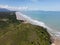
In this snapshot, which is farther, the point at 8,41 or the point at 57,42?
the point at 57,42

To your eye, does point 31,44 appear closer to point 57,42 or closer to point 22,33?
point 22,33

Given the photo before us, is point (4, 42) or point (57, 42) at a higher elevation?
point (4, 42)

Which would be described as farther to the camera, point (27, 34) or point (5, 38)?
point (27, 34)

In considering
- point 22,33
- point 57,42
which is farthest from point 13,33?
point 57,42

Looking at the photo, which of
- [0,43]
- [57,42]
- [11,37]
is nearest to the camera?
[0,43]

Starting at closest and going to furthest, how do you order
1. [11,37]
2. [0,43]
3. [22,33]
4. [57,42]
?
1. [0,43]
2. [11,37]
3. [22,33]
4. [57,42]

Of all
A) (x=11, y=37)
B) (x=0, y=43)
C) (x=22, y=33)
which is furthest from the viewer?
(x=22, y=33)

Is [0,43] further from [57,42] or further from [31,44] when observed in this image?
[57,42]

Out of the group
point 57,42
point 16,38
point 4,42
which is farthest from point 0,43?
point 57,42

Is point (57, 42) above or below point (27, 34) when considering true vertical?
below
